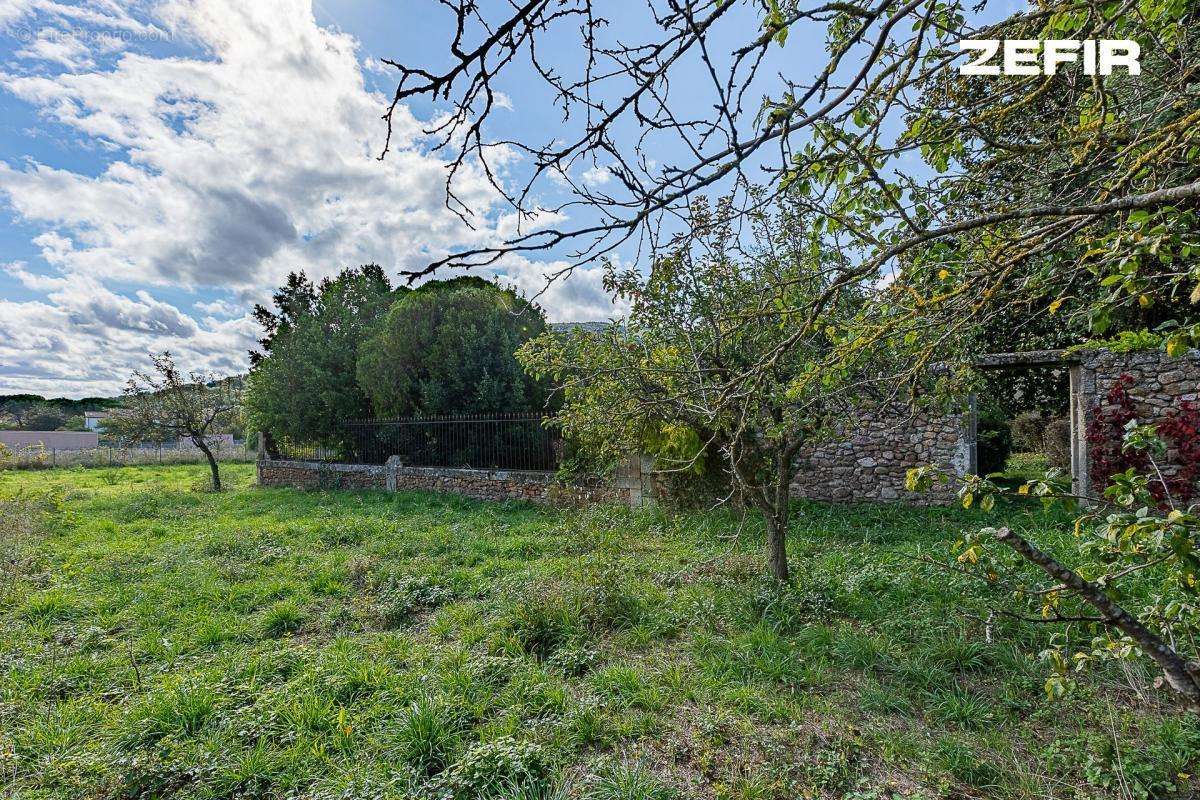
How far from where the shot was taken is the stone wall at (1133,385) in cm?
681

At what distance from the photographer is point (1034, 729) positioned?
2740 millimetres

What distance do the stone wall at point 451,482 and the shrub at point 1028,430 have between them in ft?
30.5

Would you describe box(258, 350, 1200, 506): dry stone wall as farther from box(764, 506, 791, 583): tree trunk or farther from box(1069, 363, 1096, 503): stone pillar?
box(764, 506, 791, 583): tree trunk

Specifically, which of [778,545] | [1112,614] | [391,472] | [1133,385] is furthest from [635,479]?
[1112,614]

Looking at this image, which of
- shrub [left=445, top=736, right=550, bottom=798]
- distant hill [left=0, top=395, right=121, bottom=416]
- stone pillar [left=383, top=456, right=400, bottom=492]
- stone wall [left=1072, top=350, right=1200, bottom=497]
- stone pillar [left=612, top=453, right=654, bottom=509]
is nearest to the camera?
shrub [left=445, top=736, right=550, bottom=798]

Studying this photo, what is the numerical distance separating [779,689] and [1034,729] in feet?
3.98

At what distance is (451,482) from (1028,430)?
12.9 metres

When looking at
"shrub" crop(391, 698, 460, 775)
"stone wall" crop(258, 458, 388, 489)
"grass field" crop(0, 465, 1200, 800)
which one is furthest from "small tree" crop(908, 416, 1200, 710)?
"stone wall" crop(258, 458, 388, 489)

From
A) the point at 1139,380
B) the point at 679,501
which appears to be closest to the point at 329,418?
the point at 679,501

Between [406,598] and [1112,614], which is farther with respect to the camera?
[406,598]

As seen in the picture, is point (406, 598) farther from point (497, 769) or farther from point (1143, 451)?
point (1143, 451)

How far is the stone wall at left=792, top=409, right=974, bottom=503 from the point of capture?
7836 millimetres

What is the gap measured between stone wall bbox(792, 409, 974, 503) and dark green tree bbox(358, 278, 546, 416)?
19.4ft

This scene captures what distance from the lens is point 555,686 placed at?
3309 millimetres
